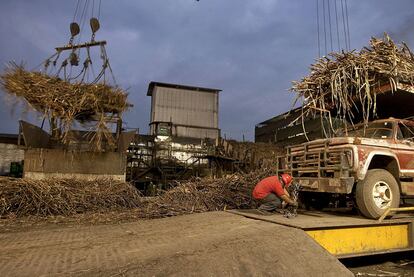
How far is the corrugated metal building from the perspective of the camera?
31.2 meters

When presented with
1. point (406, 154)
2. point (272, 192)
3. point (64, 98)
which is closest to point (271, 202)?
point (272, 192)

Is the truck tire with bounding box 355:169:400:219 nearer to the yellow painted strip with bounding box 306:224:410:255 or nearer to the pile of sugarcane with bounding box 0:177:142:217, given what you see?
the yellow painted strip with bounding box 306:224:410:255

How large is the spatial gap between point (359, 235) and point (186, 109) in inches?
1052

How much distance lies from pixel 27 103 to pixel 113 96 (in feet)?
7.86

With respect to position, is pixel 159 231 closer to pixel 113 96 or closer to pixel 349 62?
pixel 349 62

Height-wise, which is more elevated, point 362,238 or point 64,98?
point 64,98

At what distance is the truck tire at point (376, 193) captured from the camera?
22.3 feet

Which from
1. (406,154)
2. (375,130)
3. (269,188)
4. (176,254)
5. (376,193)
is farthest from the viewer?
(375,130)

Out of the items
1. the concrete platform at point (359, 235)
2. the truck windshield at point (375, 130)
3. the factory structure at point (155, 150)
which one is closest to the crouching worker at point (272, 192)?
the concrete platform at point (359, 235)

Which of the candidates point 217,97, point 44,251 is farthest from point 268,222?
point 217,97

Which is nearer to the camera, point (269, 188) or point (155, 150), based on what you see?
point (269, 188)

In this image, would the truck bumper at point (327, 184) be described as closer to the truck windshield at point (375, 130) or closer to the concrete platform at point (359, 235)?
the concrete platform at point (359, 235)

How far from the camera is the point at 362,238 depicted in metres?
5.84

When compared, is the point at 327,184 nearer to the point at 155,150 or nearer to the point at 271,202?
the point at 271,202
